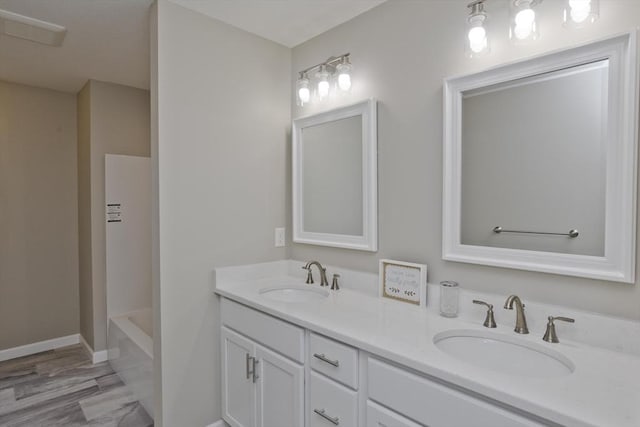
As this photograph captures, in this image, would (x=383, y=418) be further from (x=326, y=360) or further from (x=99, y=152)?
(x=99, y=152)

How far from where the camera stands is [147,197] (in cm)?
325

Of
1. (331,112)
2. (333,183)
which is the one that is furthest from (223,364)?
(331,112)

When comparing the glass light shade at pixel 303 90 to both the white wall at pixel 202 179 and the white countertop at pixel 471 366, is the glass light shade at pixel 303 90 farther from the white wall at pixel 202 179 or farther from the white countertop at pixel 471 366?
the white countertop at pixel 471 366

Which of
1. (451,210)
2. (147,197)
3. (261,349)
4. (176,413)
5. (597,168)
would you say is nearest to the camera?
(597,168)

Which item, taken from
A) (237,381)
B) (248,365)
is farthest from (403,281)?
(237,381)

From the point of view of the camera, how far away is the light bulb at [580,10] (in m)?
1.18

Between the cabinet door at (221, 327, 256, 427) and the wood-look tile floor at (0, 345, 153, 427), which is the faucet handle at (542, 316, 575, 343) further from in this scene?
the wood-look tile floor at (0, 345, 153, 427)

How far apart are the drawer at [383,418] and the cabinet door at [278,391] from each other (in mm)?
365

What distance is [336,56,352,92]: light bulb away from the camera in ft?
6.42

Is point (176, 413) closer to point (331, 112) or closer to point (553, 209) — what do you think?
point (331, 112)

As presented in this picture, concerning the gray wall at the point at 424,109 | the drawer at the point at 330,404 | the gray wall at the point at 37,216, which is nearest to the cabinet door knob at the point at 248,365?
the drawer at the point at 330,404

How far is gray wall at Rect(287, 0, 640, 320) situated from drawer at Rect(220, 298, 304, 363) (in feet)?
1.92

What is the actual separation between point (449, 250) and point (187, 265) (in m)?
1.36

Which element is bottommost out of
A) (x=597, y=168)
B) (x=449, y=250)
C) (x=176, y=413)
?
(x=176, y=413)
